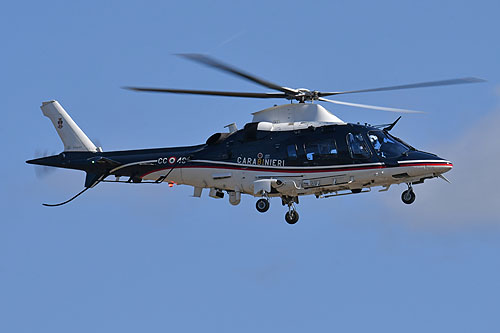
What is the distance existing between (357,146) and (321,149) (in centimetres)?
136

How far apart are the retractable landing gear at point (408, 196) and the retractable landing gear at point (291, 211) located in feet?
14.1

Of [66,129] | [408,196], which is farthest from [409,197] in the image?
[66,129]

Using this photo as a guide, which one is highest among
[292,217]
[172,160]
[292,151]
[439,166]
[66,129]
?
[66,129]

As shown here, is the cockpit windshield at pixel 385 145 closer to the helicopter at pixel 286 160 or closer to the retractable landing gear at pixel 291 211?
the helicopter at pixel 286 160

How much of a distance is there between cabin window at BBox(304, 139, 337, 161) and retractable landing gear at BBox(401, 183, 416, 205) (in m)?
2.99

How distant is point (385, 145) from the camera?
35.5 meters

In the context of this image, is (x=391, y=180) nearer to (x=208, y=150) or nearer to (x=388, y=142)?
(x=388, y=142)

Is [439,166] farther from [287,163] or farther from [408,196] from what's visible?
[287,163]

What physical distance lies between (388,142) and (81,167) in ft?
42.2

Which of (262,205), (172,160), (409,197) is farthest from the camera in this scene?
(172,160)

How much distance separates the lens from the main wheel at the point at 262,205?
3588 centimetres

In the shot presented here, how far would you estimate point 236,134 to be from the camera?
1469 inches

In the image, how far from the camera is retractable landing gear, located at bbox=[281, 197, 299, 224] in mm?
36969

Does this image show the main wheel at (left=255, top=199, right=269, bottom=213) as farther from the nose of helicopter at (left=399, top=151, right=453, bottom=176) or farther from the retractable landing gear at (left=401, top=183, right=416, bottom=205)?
the nose of helicopter at (left=399, top=151, right=453, bottom=176)
